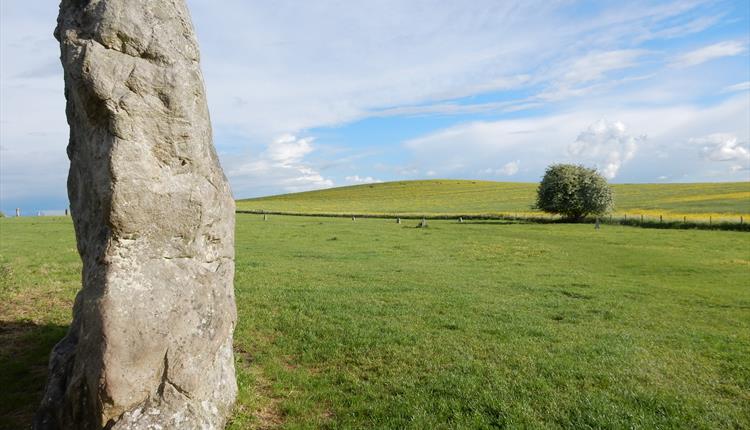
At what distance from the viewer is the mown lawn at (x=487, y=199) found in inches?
3088

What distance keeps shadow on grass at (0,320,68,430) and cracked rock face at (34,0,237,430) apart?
1.77 m

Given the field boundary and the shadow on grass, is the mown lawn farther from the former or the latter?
the shadow on grass

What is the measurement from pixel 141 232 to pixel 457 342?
849 centimetres

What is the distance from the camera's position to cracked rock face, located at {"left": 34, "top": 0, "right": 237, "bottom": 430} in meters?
7.59

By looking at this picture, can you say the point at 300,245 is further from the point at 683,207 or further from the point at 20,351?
the point at 683,207

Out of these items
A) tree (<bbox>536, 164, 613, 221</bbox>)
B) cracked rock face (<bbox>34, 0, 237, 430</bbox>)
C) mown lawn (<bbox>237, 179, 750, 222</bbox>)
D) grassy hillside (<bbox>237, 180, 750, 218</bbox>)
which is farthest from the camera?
grassy hillside (<bbox>237, 180, 750, 218</bbox>)

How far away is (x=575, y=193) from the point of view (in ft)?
228

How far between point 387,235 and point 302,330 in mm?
30879

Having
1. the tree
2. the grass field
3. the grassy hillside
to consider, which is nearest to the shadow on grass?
the grass field

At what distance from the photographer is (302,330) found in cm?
1437

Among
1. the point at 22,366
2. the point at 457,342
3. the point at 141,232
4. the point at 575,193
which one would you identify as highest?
the point at 575,193

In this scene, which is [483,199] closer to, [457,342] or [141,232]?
[457,342]

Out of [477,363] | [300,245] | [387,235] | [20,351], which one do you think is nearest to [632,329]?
[477,363]

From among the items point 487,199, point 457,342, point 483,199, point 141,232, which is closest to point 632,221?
point 487,199
